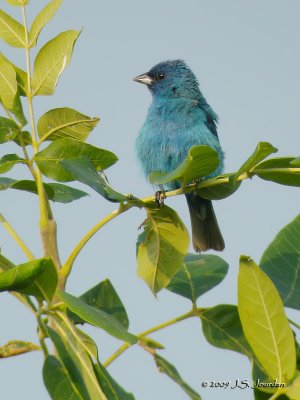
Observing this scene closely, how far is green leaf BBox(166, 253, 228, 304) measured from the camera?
2.69m

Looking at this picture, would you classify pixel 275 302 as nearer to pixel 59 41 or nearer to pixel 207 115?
pixel 59 41

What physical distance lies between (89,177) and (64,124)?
1.79 feet

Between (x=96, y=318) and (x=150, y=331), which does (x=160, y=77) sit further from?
(x=96, y=318)

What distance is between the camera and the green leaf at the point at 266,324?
2088 mm

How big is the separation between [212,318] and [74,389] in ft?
2.02

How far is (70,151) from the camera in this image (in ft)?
8.59

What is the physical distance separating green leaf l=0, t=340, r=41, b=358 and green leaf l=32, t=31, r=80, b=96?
3.53ft

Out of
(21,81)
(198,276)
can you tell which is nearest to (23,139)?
(21,81)

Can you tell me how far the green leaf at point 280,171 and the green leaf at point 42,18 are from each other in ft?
3.55

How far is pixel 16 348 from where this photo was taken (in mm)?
2242

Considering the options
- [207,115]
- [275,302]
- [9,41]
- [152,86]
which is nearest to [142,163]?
[207,115]

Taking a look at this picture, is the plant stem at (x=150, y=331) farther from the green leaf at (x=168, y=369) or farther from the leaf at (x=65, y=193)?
the leaf at (x=65, y=193)

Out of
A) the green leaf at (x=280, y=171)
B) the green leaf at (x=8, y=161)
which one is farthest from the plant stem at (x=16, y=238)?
the green leaf at (x=280, y=171)

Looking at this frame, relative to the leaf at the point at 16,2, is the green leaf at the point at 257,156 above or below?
below
